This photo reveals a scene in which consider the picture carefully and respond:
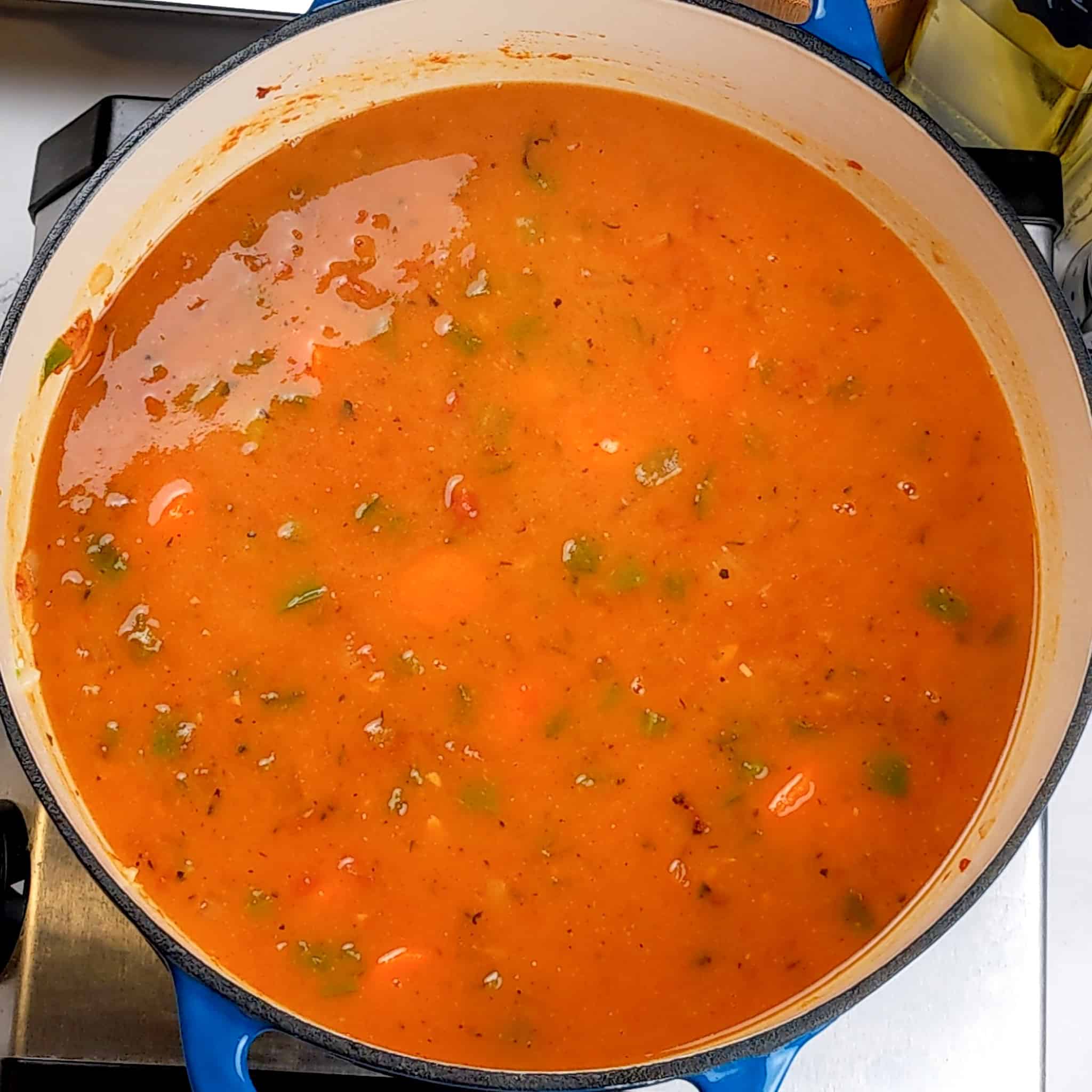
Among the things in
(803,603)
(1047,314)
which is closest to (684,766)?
(803,603)

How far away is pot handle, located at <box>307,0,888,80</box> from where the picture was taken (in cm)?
101

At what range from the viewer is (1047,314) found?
3.35 feet

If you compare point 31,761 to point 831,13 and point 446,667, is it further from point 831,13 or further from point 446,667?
point 831,13

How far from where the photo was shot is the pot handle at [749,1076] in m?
0.95

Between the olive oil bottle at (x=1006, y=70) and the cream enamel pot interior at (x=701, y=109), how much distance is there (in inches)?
7.3

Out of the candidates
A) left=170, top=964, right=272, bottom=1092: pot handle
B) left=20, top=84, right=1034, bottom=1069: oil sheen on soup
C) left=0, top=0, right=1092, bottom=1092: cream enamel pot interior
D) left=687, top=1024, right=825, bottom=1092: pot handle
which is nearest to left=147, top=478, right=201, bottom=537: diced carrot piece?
left=20, top=84, right=1034, bottom=1069: oil sheen on soup

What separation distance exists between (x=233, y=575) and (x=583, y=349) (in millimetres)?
366

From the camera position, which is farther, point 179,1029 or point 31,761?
point 179,1029

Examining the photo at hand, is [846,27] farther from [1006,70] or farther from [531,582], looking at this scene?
[531,582]

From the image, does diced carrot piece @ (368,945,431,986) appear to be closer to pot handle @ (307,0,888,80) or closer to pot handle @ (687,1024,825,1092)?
pot handle @ (687,1024,825,1092)

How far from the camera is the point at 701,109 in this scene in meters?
1.14

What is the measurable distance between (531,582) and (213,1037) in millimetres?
439

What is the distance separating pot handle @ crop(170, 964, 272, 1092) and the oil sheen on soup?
87 millimetres

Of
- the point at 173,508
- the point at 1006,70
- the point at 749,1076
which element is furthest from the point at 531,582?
the point at 1006,70
